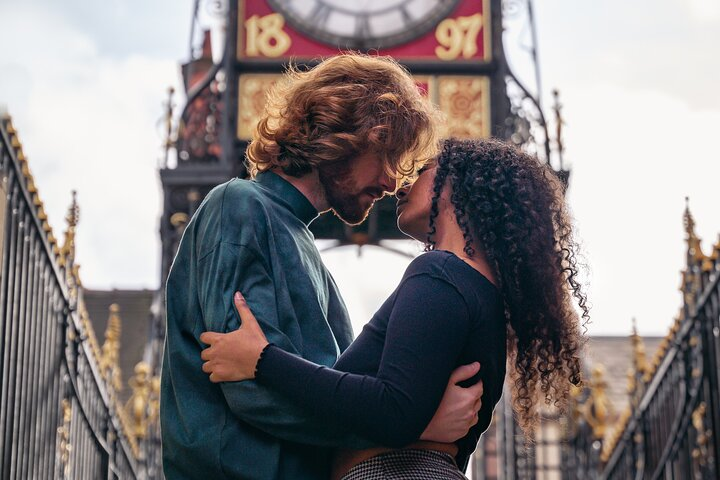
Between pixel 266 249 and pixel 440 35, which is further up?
pixel 440 35

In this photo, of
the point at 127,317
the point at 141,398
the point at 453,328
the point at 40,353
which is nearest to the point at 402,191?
the point at 453,328

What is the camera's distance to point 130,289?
95.0 feet

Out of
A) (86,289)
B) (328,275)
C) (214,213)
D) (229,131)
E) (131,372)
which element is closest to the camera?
(214,213)

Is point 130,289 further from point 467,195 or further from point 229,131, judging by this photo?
point 467,195

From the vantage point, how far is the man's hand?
3428mm

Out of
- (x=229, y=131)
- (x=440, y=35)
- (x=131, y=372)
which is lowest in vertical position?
(x=131, y=372)

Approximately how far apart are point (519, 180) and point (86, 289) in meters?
25.7

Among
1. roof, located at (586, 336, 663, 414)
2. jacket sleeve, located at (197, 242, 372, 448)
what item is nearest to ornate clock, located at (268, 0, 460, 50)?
jacket sleeve, located at (197, 242, 372, 448)

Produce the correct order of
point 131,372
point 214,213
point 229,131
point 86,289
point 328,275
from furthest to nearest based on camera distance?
point 86,289 < point 131,372 < point 229,131 < point 328,275 < point 214,213

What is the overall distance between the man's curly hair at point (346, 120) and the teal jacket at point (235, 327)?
131mm

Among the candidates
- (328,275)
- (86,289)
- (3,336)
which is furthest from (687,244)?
(86,289)

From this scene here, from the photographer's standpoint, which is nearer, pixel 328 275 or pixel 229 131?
pixel 328 275

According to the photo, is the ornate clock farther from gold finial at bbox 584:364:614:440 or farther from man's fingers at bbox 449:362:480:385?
man's fingers at bbox 449:362:480:385

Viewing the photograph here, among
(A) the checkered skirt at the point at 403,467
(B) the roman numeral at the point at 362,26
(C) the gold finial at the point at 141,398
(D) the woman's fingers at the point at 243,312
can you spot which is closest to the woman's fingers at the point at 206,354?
(D) the woman's fingers at the point at 243,312
